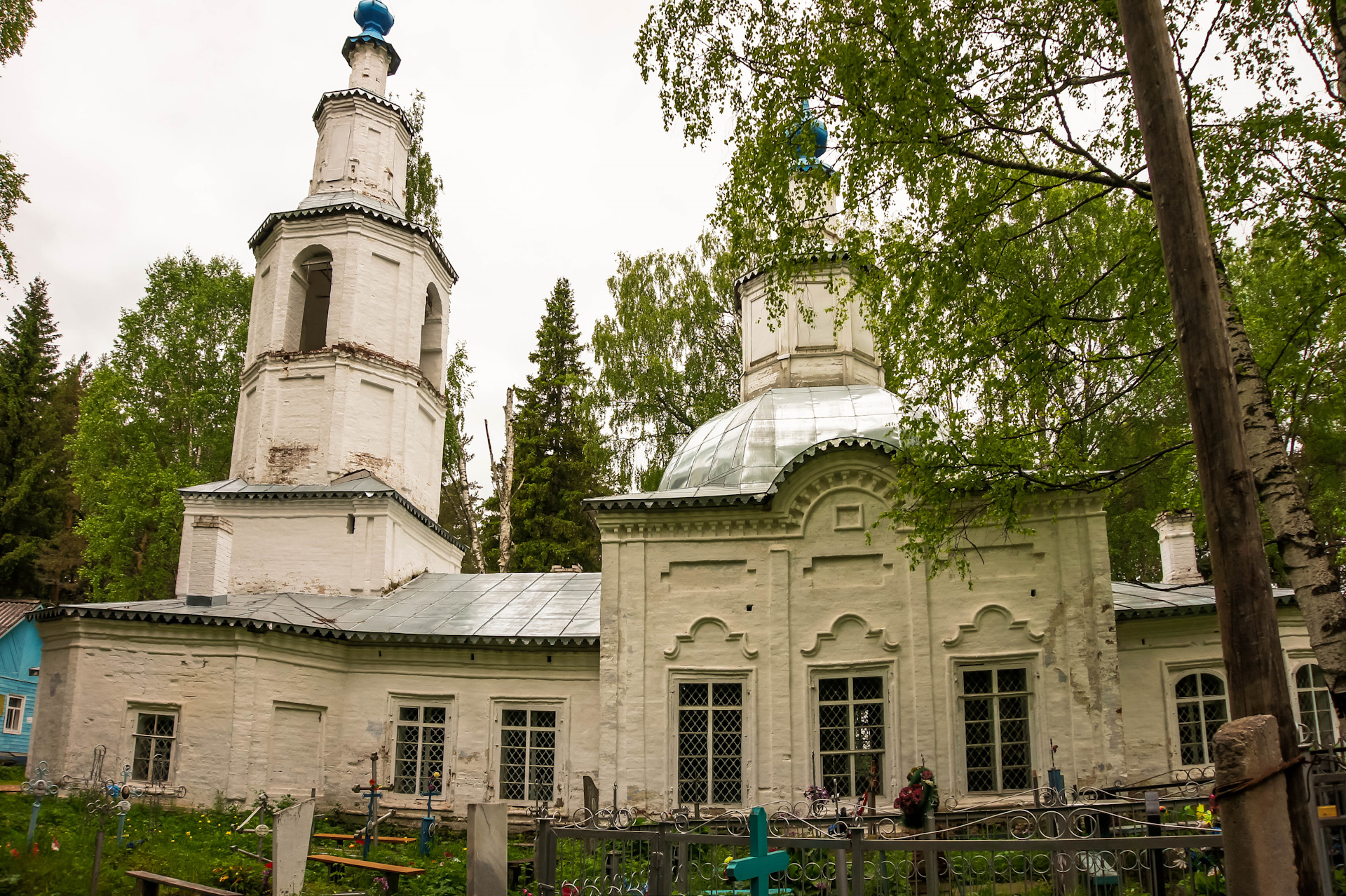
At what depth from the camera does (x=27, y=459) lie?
1329 inches

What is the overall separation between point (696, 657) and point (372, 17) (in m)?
15.4

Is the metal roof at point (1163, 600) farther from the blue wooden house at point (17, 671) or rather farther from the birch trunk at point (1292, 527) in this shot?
the blue wooden house at point (17, 671)

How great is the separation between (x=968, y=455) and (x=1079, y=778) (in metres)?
5.31

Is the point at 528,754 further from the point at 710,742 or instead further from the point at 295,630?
the point at 295,630

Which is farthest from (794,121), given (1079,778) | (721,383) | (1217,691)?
(721,383)

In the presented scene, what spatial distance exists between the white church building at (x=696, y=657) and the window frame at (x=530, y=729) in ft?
0.12

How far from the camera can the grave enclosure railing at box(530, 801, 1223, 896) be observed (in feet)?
20.3

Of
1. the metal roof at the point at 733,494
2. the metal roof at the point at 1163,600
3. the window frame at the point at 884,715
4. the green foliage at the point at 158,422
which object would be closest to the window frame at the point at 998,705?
the window frame at the point at 884,715

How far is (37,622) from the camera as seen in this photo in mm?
14672

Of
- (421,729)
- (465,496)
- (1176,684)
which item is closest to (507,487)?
(465,496)

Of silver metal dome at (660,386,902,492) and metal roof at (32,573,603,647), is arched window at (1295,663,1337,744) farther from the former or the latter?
metal roof at (32,573,603,647)

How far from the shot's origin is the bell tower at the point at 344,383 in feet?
55.8

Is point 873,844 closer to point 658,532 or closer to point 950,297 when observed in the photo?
point 950,297

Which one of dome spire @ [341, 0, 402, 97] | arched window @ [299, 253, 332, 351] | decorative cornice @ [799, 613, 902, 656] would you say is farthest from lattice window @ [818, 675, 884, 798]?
dome spire @ [341, 0, 402, 97]
